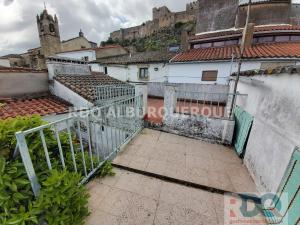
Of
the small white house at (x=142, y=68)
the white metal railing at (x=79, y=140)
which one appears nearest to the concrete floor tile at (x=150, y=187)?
the white metal railing at (x=79, y=140)

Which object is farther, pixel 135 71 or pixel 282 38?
pixel 135 71

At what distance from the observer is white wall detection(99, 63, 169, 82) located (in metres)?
13.6

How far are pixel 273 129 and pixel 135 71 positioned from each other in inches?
554

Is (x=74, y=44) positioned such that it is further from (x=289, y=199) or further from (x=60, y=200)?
(x=289, y=199)

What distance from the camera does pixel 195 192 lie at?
8.63ft

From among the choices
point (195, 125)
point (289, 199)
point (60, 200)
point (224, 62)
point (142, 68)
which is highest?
point (224, 62)

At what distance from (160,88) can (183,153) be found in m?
10.3

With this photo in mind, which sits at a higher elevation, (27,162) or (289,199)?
(27,162)

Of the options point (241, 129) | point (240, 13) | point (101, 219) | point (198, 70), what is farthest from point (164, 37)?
point (101, 219)

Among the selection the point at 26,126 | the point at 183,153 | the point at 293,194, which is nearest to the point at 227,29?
the point at 183,153

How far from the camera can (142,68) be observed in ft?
48.6

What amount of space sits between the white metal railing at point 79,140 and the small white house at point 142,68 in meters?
9.44

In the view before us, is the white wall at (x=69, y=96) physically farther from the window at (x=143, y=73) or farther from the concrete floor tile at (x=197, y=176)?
the window at (x=143, y=73)

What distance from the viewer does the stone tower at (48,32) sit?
20312 mm
